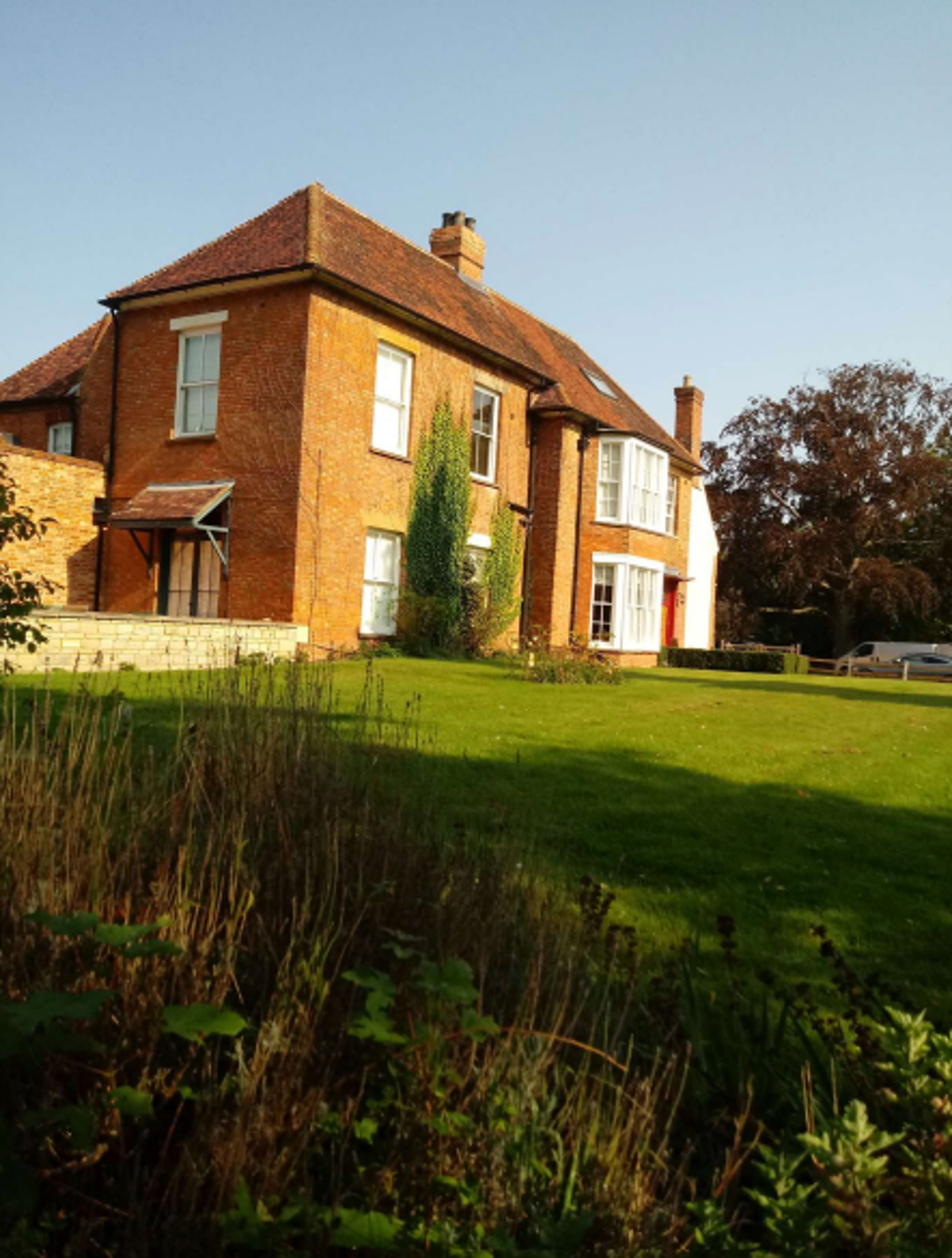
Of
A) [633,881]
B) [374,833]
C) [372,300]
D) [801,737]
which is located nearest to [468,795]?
[633,881]

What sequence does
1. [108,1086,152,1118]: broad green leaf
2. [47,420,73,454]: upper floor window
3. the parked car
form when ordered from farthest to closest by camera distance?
1. the parked car
2. [47,420,73,454]: upper floor window
3. [108,1086,152,1118]: broad green leaf

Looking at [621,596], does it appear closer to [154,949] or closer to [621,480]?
[621,480]

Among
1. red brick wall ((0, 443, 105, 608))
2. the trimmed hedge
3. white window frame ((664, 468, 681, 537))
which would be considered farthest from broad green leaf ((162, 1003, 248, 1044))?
white window frame ((664, 468, 681, 537))

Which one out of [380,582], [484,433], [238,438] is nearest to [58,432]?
[238,438]

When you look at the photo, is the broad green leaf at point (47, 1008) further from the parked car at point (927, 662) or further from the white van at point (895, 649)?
the white van at point (895, 649)

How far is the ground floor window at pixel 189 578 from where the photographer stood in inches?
741

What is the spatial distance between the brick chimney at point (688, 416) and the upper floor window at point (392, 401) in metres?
16.4

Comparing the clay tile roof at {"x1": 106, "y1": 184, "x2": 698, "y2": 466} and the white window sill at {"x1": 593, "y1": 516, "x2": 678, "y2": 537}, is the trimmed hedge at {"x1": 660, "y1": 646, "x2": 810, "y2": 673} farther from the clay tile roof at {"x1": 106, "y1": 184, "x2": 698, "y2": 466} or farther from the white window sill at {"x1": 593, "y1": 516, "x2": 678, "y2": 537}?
the clay tile roof at {"x1": 106, "y1": 184, "x2": 698, "y2": 466}

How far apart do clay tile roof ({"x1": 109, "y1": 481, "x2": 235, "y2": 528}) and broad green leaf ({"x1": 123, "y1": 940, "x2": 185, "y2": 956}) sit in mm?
15609

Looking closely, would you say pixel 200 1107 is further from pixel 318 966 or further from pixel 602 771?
pixel 602 771

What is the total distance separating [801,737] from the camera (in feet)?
37.0

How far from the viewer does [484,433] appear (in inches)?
904

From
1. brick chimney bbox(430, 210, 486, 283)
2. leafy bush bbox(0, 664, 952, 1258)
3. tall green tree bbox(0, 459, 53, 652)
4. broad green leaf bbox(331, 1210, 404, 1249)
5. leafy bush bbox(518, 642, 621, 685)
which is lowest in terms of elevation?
broad green leaf bbox(331, 1210, 404, 1249)

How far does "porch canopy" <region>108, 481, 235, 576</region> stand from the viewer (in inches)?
698
